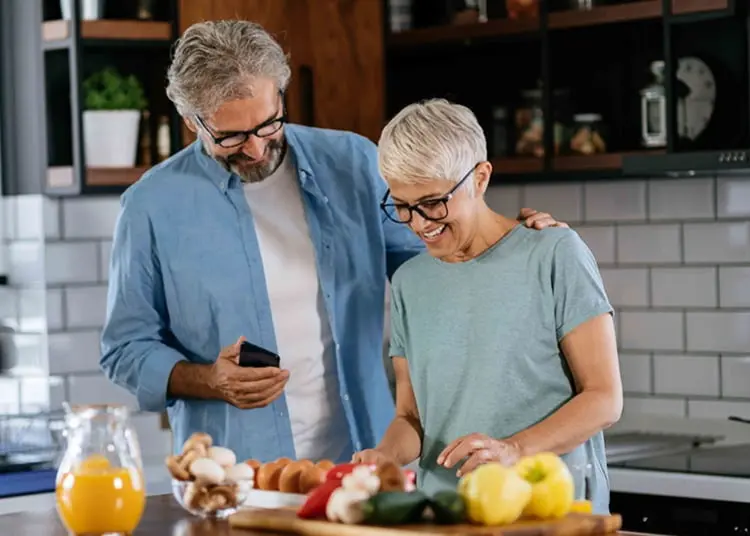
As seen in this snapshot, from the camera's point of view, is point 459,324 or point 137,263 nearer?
point 459,324

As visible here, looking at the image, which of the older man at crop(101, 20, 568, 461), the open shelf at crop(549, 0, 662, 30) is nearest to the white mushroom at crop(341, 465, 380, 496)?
the older man at crop(101, 20, 568, 461)

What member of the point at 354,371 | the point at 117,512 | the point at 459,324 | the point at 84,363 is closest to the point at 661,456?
the point at 354,371

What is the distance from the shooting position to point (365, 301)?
123 inches

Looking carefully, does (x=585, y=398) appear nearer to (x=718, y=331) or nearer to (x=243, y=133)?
(x=243, y=133)

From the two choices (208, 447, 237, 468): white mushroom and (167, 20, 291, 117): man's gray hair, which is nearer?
(208, 447, 237, 468): white mushroom

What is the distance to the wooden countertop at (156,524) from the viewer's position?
2.28 meters

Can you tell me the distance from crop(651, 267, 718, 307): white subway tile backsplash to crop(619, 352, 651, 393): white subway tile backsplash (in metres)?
0.18

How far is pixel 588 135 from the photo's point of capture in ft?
14.3

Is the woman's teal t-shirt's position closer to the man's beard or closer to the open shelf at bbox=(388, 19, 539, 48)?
the man's beard

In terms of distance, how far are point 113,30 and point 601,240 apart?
Answer: 5.24 feet

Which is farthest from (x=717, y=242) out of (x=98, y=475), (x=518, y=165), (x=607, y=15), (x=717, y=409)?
(x=98, y=475)

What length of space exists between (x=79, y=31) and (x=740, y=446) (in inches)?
85.4

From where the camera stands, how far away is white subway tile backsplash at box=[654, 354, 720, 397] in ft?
14.1

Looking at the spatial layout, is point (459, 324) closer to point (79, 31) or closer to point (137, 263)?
point (137, 263)
